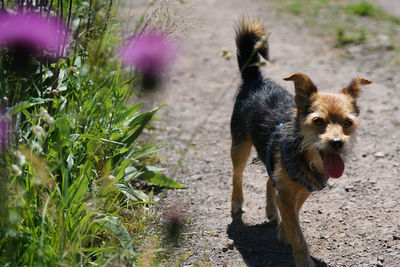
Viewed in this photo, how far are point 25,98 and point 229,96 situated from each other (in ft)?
12.6

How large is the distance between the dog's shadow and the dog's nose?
94 centimetres

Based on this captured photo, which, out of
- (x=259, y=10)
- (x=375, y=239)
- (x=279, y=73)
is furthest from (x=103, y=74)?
(x=259, y=10)

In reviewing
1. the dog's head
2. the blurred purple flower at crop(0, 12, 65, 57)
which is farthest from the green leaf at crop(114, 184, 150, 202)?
the dog's head

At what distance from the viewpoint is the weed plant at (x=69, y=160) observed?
2.73 m

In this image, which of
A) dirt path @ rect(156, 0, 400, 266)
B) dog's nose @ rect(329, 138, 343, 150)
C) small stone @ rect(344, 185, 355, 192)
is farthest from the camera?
small stone @ rect(344, 185, 355, 192)

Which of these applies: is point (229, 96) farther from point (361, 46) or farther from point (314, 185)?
point (314, 185)

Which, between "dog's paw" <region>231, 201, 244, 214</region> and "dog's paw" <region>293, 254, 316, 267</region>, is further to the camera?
"dog's paw" <region>231, 201, 244, 214</region>

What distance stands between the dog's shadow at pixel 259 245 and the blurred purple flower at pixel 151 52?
140 cm

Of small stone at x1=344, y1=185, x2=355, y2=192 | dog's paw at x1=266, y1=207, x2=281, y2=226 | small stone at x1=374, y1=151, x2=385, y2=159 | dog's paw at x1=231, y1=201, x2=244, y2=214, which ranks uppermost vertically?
small stone at x1=374, y1=151, x2=385, y2=159

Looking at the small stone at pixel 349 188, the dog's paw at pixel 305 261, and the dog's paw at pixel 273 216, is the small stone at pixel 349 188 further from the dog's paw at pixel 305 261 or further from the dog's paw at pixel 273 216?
the dog's paw at pixel 305 261

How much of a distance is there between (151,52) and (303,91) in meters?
1.11

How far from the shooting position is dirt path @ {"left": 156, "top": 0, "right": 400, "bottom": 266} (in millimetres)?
3844

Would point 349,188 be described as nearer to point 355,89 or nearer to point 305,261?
point 355,89

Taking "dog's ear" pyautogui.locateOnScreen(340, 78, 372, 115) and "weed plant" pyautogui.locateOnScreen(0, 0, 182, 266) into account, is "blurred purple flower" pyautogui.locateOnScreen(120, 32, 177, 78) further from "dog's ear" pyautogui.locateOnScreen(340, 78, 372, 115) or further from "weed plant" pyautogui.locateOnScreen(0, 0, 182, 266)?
"dog's ear" pyautogui.locateOnScreen(340, 78, 372, 115)
